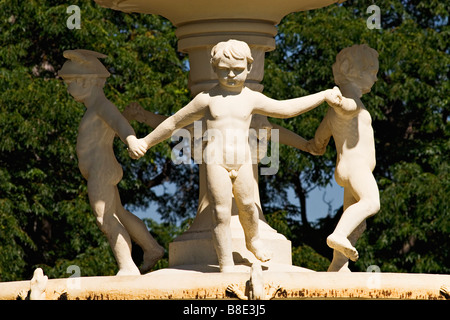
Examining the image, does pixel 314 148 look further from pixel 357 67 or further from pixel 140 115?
pixel 140 115

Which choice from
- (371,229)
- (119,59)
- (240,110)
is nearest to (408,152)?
(371,229)

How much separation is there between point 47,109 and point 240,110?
8296 mm

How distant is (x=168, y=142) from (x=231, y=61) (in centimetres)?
909

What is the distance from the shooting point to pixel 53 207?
17.2 metres

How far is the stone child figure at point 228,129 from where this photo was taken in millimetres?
8539

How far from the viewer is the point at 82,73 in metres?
9.62

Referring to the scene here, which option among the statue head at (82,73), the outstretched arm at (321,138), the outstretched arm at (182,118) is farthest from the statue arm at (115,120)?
the outstretched arm at (321,138)

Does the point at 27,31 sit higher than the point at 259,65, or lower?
higher

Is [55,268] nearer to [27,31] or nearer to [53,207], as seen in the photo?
[53,207]

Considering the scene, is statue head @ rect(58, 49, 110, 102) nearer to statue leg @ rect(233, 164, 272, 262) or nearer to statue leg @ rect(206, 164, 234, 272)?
statue leg @ rect(206, 164, 234, 272)

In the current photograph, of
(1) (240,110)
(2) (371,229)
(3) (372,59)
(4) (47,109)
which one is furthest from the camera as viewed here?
(2) (371,229)

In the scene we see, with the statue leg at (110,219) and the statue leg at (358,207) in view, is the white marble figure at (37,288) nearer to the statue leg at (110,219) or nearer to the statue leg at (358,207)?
the statue leg at (110,219)

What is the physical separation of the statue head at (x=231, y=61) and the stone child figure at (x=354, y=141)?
1010mm

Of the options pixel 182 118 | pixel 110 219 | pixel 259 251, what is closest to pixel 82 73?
pixel 110 219
